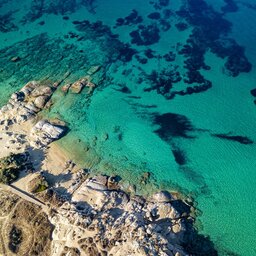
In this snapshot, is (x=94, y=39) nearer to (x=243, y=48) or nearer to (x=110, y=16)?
(x=110, y=16)

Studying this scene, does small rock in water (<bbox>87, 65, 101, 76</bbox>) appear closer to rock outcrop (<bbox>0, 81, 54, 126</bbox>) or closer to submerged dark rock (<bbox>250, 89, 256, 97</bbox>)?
rock outcrop (<bbox>0, 81, 54, 126</bbox>)

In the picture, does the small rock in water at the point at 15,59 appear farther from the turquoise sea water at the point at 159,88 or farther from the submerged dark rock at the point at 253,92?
the submerged dark rock at the point at 253,92

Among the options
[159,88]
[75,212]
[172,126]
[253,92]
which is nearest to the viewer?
[75,212]

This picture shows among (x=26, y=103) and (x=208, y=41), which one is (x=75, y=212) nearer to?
(x=26, y=103)

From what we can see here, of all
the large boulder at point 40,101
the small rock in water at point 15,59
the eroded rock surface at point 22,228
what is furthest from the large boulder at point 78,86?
the eroded rock surface at point 22,228

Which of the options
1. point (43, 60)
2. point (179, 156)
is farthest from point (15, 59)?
point (179, 156)

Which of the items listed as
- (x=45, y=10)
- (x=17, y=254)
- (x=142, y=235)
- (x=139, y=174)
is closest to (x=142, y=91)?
(x=139, y=174)

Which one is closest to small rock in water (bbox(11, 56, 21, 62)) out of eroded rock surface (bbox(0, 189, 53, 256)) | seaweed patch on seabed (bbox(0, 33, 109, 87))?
seaweed patch on seabed (bbox(0, 33, 109, 87))
